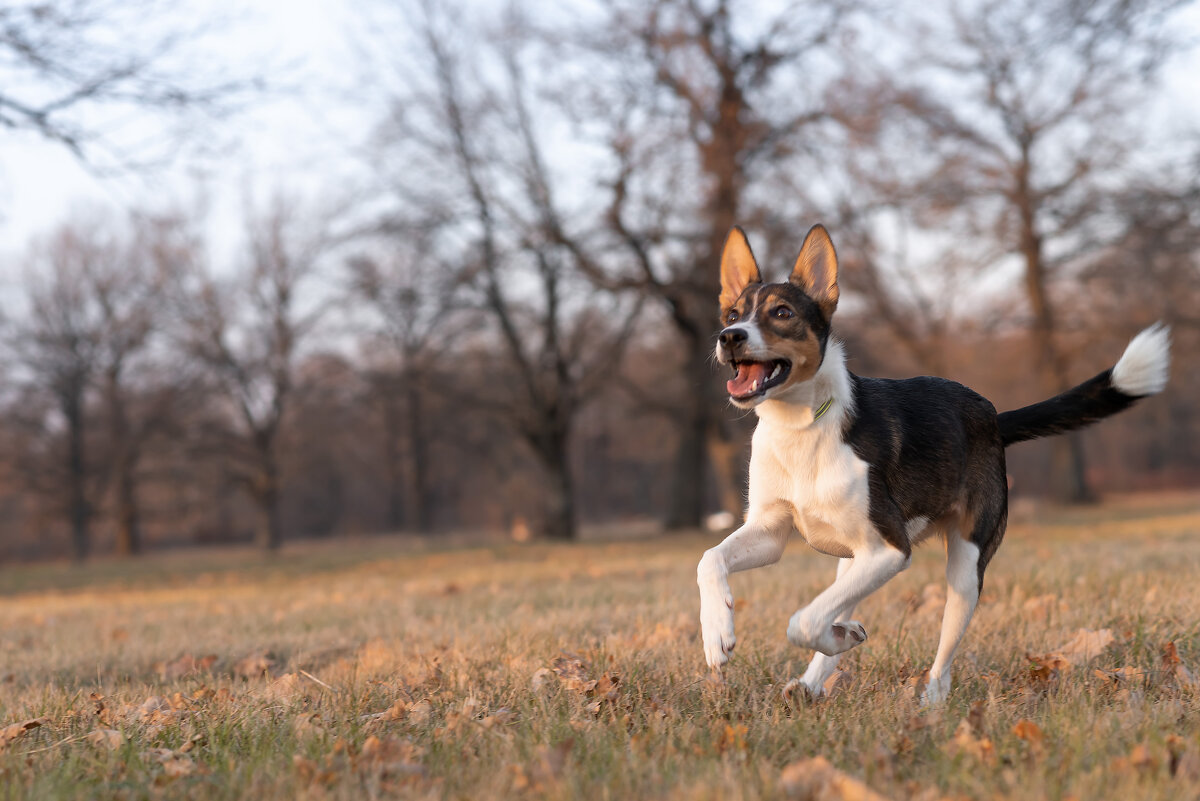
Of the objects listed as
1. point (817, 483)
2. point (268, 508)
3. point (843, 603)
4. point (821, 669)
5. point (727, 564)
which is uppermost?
point (268, 508)

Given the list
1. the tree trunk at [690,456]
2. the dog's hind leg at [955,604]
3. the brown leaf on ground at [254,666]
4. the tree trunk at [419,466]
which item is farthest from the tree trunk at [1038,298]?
the tree trunk at [419,466]

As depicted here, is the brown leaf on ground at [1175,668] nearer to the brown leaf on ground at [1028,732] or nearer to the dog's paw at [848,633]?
the brown leaf on ground at [1028,732]

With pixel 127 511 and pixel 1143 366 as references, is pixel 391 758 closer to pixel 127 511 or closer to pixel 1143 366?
pixel 1143 366

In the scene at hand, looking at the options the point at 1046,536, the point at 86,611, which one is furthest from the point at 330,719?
the point at 1046,536

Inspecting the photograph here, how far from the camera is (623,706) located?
10.9ft

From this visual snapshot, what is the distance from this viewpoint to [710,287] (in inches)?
790

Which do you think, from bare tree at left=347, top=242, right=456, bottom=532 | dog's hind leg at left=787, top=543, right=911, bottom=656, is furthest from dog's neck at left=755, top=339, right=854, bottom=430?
bare tree at left=347, top=242, right=456, bottom=532

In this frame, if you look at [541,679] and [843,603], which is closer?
[843,603]

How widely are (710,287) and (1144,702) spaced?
17.2 metres

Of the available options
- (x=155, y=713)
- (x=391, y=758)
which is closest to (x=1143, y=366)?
(x=391, y=758)

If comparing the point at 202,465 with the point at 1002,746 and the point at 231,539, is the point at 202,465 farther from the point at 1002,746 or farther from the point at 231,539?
the point at 1002,746

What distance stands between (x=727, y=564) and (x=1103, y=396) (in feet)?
6.34

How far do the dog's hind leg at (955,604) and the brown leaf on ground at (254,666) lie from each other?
2987mm

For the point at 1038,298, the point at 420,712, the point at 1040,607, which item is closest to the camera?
the point at 420,712
